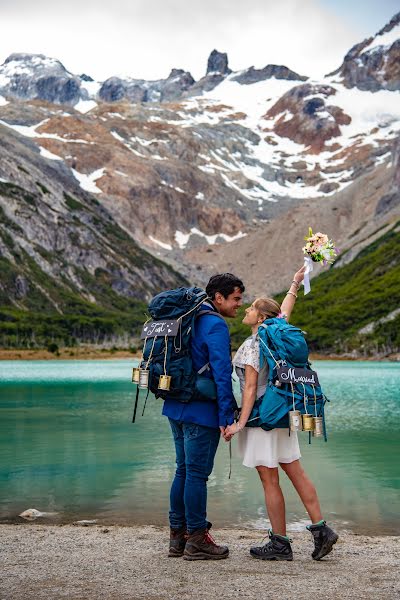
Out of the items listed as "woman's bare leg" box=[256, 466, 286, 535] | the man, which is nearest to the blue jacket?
the man

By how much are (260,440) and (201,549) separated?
5.65 ft

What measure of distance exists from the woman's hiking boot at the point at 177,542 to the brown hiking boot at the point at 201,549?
236mm

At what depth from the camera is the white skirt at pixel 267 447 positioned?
1082 centimetres

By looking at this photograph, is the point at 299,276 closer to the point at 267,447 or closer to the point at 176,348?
the point at 176,348

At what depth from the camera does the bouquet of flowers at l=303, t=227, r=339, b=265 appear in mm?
12969

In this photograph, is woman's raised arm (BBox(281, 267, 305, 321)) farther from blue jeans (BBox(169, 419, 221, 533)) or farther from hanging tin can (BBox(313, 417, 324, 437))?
blue jeans (BBox(169, 419, 221, 533))

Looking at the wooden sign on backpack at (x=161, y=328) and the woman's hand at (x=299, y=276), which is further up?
the woman's hand at (x=299, y=276)

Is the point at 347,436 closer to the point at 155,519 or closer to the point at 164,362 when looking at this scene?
the point at 155,519

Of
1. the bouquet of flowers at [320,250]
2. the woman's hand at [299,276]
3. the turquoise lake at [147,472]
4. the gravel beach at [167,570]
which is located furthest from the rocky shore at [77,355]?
the gravel beach at [167,570]

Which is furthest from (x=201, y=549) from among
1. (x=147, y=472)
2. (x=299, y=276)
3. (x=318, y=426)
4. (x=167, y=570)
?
(x=147, y=472)

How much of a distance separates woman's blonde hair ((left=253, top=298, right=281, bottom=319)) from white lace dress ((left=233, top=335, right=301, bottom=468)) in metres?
0.55

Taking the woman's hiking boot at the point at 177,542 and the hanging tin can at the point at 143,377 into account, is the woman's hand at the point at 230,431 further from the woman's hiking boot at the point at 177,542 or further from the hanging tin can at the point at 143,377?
the woman's hiking boot at the point at 177,542

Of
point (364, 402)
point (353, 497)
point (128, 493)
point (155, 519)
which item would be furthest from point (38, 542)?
point (364, 402)

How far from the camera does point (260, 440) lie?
10875mm
